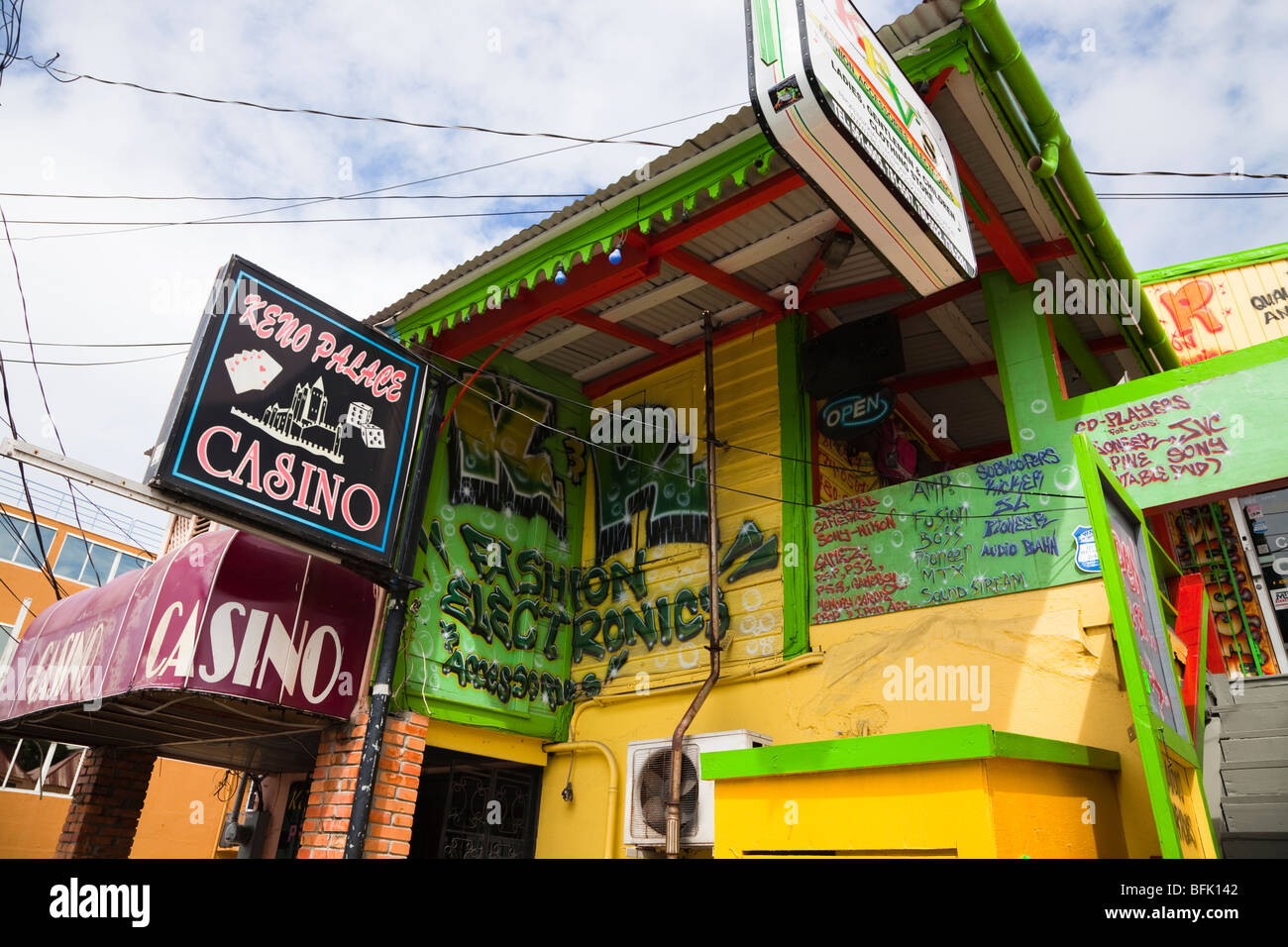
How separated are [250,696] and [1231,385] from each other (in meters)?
7.73

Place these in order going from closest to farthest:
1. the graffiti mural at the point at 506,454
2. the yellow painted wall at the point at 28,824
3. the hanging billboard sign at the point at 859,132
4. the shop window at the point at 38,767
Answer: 1. the hanging billboard sign at the point at 859,132
2. the graffiti mural at the point at 506,454
3. the yellow painted wall at the point at 28,824
4. the shop window at the point at 38,767

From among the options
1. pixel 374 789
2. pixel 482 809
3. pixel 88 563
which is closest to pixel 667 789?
pixel 482 809

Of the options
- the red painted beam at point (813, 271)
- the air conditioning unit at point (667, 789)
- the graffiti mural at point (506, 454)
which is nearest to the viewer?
the air conditioning unit at point (667, 789)

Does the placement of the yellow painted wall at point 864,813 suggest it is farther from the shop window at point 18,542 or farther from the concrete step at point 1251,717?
the shop window at point 18,542

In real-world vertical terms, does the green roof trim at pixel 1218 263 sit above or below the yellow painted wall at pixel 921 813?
above

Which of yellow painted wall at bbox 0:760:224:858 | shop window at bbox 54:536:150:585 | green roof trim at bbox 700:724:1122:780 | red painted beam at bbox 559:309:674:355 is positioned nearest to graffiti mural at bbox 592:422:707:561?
red painted beam at bbox 559:309:674:355

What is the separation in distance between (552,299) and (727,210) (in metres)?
1.93

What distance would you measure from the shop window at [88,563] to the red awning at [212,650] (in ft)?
45.8

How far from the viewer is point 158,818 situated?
1639 centimetres

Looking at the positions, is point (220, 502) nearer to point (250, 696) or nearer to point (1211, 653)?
point (250, 696)

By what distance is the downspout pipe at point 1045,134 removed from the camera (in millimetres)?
5434

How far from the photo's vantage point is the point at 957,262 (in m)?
4.95

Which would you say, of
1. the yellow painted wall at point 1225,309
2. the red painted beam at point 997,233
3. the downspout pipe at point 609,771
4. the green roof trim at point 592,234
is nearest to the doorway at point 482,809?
the downspout pipe at point 609,771

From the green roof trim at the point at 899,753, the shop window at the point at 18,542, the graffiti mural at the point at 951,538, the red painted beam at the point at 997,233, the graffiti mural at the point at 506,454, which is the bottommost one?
the green roof trim at the point at 899,753
